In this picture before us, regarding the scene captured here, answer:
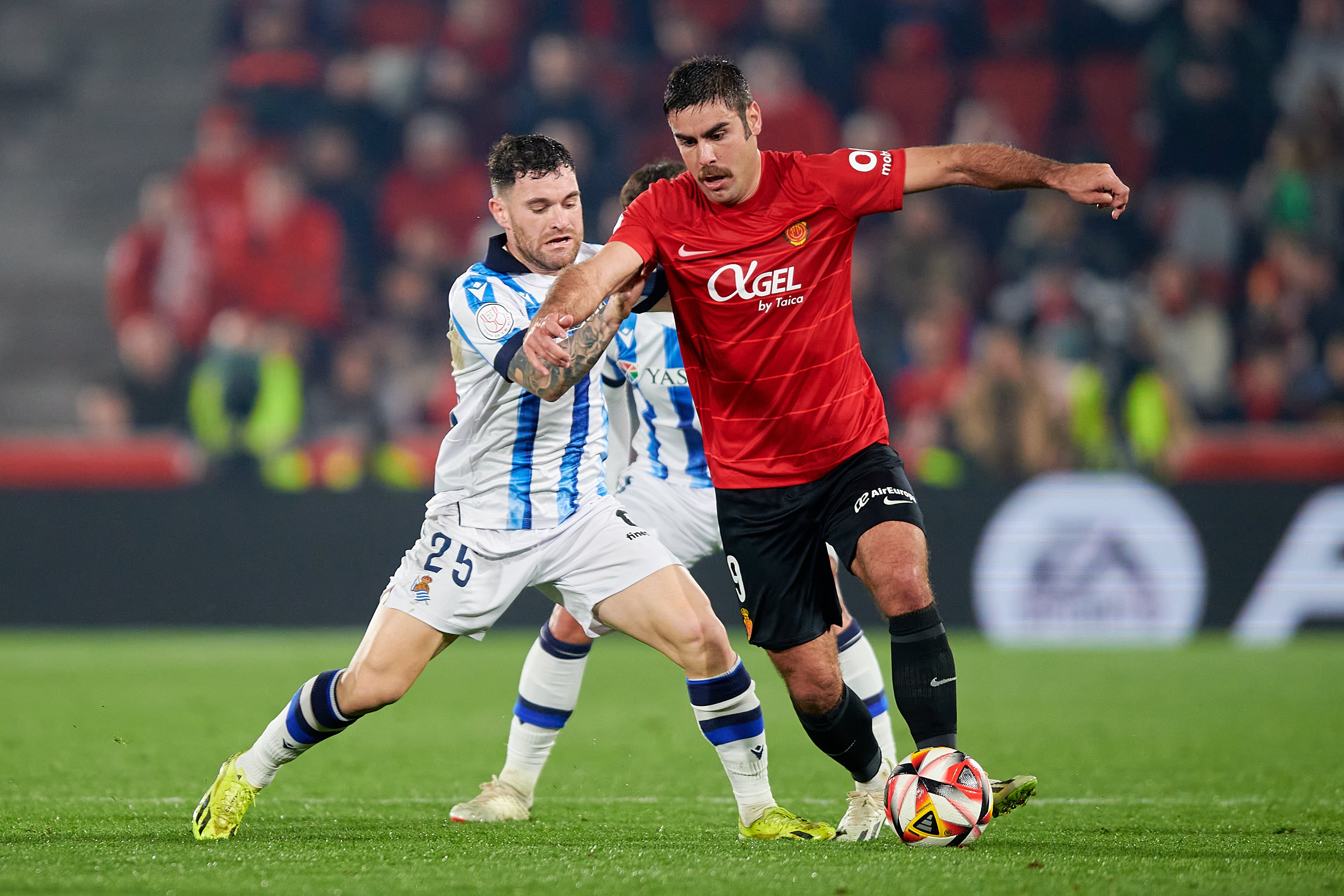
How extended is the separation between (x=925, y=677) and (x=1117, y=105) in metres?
13.0

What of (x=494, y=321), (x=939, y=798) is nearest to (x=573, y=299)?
(x=494, y=321)

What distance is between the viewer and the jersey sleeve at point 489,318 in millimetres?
4773

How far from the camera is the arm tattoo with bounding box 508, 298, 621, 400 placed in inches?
176

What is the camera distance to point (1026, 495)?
A: 12102 millimetres

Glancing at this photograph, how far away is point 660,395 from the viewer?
609 centimetres

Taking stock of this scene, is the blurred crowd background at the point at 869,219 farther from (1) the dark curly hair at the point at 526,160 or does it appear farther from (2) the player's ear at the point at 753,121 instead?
(2) the player's ear at the point at 753,121

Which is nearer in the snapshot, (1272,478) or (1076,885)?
(1076,885)

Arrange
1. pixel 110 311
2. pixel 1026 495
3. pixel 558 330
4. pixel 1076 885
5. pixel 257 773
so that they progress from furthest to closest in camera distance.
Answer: pixel 110 311 → pixel 1026 495 → pixel 257 773 → pixel 558 330 → pixel 1076 885

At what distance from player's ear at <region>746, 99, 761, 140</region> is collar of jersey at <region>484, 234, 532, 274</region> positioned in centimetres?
91

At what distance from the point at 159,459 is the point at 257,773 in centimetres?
864

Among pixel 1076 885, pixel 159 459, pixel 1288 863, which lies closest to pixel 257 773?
pixel 1076 885

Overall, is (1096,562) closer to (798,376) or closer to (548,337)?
(798,376)

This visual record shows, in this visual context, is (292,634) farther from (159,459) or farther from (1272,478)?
(1272,478)

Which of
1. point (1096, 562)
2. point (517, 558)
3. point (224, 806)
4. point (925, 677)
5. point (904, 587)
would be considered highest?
point (904, 587)
